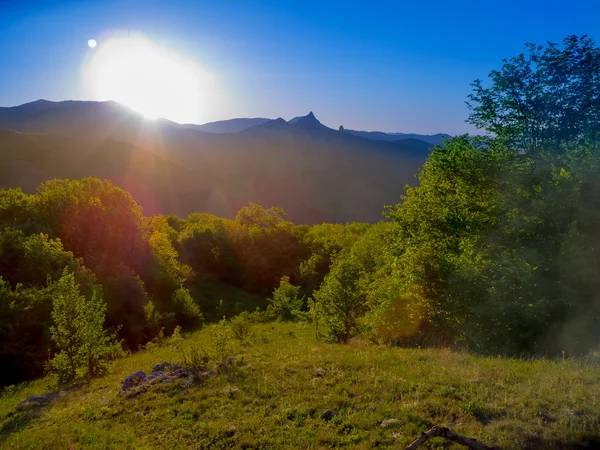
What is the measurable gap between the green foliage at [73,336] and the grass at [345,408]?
3088mm

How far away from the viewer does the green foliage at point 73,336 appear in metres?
18.1

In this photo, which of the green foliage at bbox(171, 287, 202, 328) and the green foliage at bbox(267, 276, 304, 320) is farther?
the green foliage at bbox(267, 276, 304, 320)

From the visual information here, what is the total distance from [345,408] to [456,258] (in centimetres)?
1090

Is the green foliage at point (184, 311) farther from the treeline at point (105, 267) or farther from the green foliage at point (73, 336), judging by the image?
the green foliage at point (73, 336)

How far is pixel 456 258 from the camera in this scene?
59.9 feet

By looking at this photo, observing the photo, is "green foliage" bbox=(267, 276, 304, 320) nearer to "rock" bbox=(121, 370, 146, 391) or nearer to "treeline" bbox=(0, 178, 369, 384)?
"treeline" bbox=(0, 178, 369, 384)

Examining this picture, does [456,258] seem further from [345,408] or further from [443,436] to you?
[443,436]

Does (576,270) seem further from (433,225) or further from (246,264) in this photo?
(246,264)

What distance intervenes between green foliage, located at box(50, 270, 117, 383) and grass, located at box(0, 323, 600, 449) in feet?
10.1

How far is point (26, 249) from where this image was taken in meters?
28.8

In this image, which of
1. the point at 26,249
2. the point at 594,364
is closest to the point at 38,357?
the point at 26,249

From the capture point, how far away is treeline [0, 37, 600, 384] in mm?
14703

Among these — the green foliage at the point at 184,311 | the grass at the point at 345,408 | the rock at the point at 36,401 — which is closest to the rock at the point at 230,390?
the grass at the point at 345,408

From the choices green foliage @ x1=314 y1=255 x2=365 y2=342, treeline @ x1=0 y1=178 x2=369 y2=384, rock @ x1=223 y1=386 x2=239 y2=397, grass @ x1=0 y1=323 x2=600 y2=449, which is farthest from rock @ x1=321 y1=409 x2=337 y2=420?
treeline @ x1=0 y1=178 x2=369 y2=384
